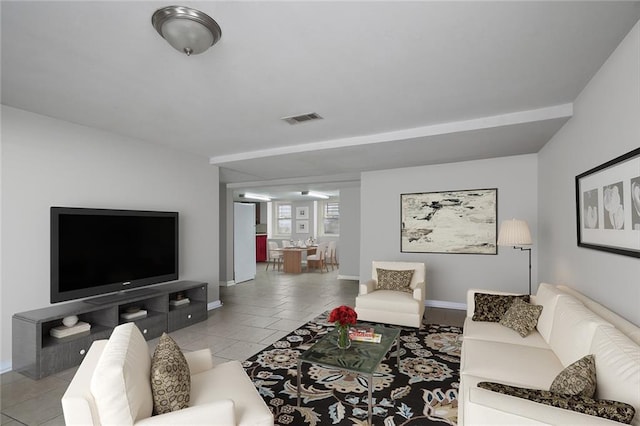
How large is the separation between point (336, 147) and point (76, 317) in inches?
141

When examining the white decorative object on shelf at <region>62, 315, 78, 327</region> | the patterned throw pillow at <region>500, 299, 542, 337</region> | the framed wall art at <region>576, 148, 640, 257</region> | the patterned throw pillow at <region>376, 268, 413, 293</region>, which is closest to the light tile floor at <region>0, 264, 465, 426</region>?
the white decorative object on shelf at <region>62, 315, 78, 327</region>

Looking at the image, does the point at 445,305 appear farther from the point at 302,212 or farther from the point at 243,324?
the point at 302,212

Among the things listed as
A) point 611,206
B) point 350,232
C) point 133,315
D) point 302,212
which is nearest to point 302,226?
point 302,212

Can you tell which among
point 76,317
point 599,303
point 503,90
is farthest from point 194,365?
point 503,90

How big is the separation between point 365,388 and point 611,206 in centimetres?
237

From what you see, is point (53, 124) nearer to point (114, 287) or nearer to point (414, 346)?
point (114, 287)

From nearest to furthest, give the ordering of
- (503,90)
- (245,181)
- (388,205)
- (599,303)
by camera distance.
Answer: (599,303), (503,90), (388,205), (245,181)

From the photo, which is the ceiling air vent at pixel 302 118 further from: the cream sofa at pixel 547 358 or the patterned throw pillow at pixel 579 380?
the patterned throw pillow at pixel 579 380

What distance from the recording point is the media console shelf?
3.00 meters

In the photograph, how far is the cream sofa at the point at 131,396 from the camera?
1.38 m

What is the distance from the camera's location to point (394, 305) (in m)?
4.34

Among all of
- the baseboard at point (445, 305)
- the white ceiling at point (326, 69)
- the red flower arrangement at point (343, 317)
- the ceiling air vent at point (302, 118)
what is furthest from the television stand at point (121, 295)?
the baseboard at point (445, 305)

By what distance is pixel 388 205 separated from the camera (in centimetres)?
604

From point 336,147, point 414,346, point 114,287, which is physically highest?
point 336,147
